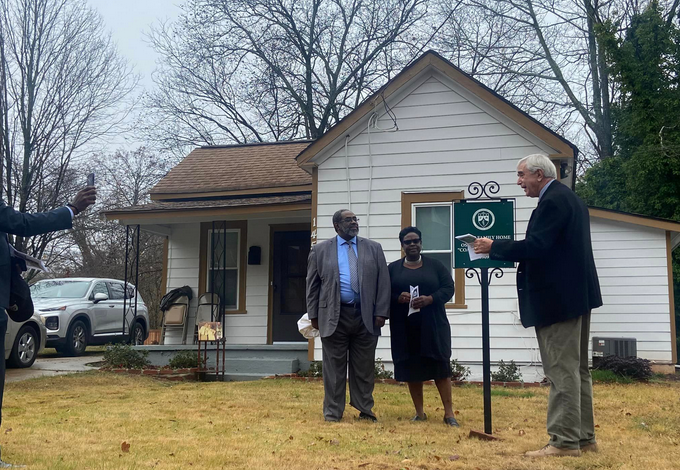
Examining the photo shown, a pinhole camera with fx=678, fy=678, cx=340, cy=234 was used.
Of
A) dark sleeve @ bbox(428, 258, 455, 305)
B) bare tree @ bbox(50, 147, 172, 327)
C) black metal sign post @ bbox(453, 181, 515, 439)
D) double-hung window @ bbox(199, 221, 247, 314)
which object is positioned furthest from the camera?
bare tree @ bbox(50, 147, 172, 327)

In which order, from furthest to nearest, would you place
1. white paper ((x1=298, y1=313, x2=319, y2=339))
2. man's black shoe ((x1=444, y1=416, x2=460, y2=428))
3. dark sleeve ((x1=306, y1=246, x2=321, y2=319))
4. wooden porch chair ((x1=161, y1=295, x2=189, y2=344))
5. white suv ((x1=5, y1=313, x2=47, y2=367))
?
wooden porch chair ((x1=161, y1=295, x2=189, y2=344)), white suv ((x1=5, y1=313, x2=47, y2=367)), white paper ((x1=298, y1=313, x2=319, y2=339)), dark sleeve ((x1=306, y1=246, x2=321, y2=319)), man's black shoe ((x1=444, y1=416, x2=460, y2=428))

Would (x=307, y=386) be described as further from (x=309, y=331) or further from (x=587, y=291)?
(x=587, y=291)

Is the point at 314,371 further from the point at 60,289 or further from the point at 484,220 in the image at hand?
the point at 60,289

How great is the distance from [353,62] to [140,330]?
565 inches

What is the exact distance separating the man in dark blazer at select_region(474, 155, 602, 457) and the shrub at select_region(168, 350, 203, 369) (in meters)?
7.14

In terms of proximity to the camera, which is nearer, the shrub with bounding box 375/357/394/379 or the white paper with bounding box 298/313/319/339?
the white paper with bounding box 298/313/319/339

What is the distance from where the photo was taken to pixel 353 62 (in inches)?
1032

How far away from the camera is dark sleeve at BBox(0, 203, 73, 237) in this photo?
4215 mm

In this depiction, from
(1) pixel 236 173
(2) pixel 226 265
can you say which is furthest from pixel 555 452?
(1) pixel 236 173

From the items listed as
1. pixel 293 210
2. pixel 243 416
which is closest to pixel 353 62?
pixel 293 210

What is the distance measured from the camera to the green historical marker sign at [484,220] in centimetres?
557

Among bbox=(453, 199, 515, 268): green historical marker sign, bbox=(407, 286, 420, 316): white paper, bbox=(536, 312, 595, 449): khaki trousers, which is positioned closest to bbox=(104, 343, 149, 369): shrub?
bbox=(407, 286, 420, 316): white paper

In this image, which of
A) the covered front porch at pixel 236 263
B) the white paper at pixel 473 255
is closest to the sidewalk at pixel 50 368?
the covered front porch at pixel 236 263

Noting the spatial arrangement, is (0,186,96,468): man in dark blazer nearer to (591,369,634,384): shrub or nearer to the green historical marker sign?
the green historical marker sign
